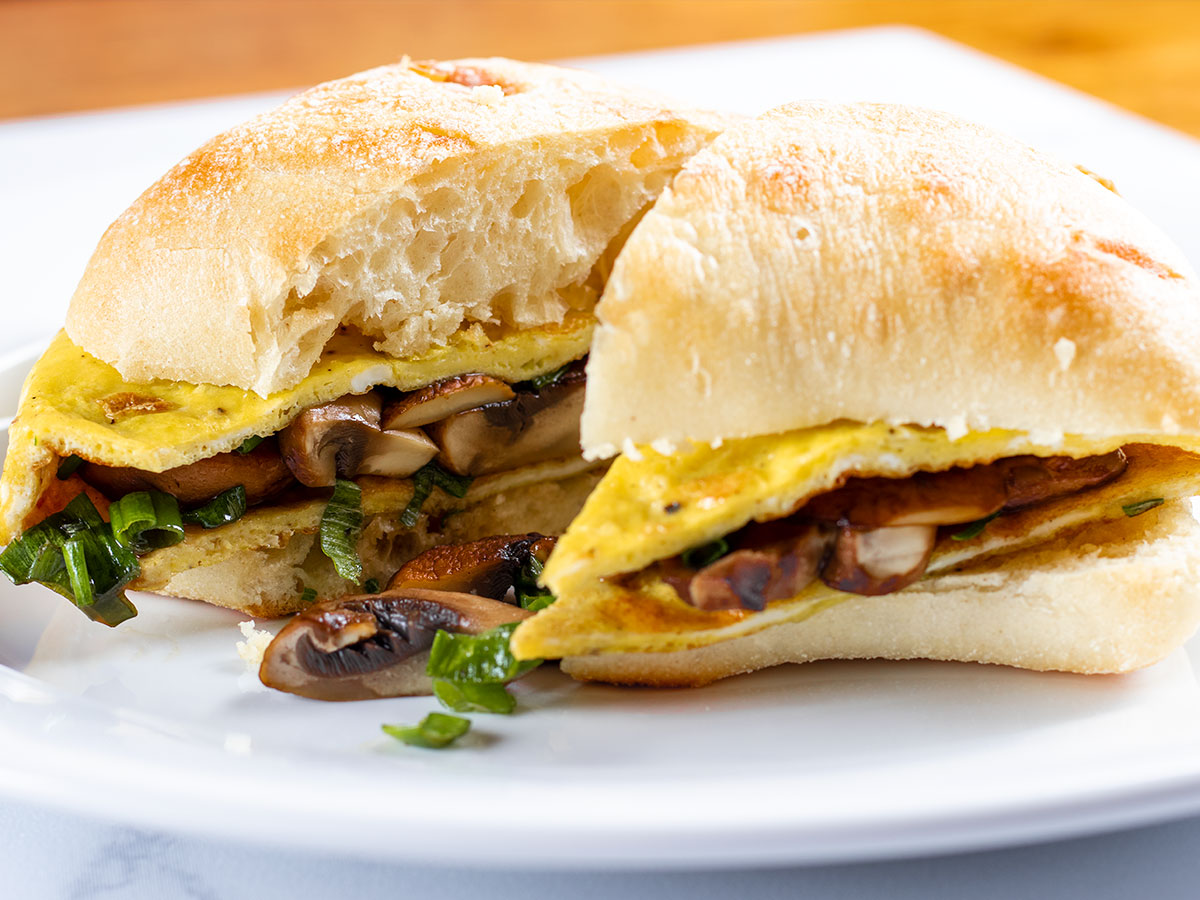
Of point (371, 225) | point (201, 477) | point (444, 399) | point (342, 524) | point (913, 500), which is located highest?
point (371, 225)

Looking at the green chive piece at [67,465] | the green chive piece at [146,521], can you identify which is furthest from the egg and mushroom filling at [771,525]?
the green chive piece at [67,465]

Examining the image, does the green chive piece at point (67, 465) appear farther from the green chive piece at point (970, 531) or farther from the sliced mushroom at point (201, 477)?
the green chive piece at point (970, 531)

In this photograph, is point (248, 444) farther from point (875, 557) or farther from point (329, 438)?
point (875, 557)

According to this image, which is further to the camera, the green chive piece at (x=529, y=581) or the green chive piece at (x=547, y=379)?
the green chive piece at (x=547, y=379)

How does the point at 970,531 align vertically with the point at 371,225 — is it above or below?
below

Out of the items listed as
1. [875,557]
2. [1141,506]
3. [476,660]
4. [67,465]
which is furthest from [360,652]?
[1141,506]

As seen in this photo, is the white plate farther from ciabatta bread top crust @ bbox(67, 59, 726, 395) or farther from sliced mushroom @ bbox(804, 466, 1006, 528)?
ciabatta bread top crust @ bbox(67, 59, 726, 395)

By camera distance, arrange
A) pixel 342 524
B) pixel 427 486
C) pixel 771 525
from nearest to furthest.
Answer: pixel 771 525 < pixel 342 524 < pixel 427 486
